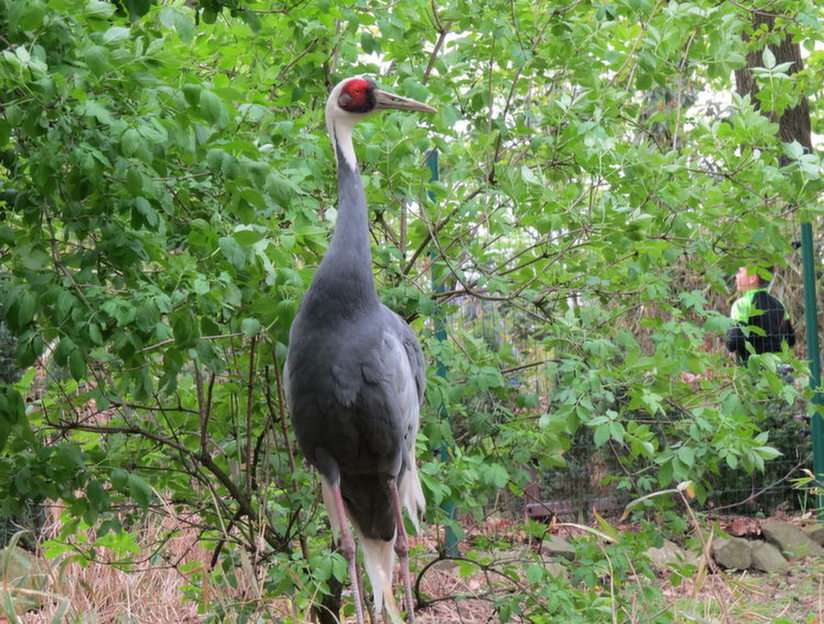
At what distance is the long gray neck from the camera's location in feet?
13.0

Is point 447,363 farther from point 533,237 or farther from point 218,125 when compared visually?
point 218,125

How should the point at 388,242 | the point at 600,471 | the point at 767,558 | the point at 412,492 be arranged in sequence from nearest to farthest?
the point at 412,492, the point at 388,242, the point at 767,558, the point at 600,471

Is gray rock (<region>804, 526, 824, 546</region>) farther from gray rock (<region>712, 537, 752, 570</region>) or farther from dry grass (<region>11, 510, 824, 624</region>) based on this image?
dry grass (<region>11, 510, 824, 624</region>)

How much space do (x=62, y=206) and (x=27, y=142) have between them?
222mm

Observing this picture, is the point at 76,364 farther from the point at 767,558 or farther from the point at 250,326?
the point at 767,558

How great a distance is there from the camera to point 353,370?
13.3ft

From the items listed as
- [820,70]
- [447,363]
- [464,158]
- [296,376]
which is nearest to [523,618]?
[447,363]

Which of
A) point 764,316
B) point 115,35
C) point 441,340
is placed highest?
point 115,35

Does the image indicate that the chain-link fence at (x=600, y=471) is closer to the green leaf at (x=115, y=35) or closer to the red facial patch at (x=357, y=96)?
the red facial patch at (x=357, y=96)

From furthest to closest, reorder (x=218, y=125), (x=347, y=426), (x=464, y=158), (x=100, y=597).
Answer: (x=100, y=597), (x=464, y=158), (x=347, y=426), (x=218, y=125)

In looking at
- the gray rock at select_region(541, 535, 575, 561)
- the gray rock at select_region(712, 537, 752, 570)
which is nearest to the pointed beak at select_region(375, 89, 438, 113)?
the gray rock at select_region(541, 535, 575, 561)

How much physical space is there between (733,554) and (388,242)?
15.4 feet

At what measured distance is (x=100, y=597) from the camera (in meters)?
5.95

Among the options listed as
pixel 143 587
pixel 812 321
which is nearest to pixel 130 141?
pixel 143 587
